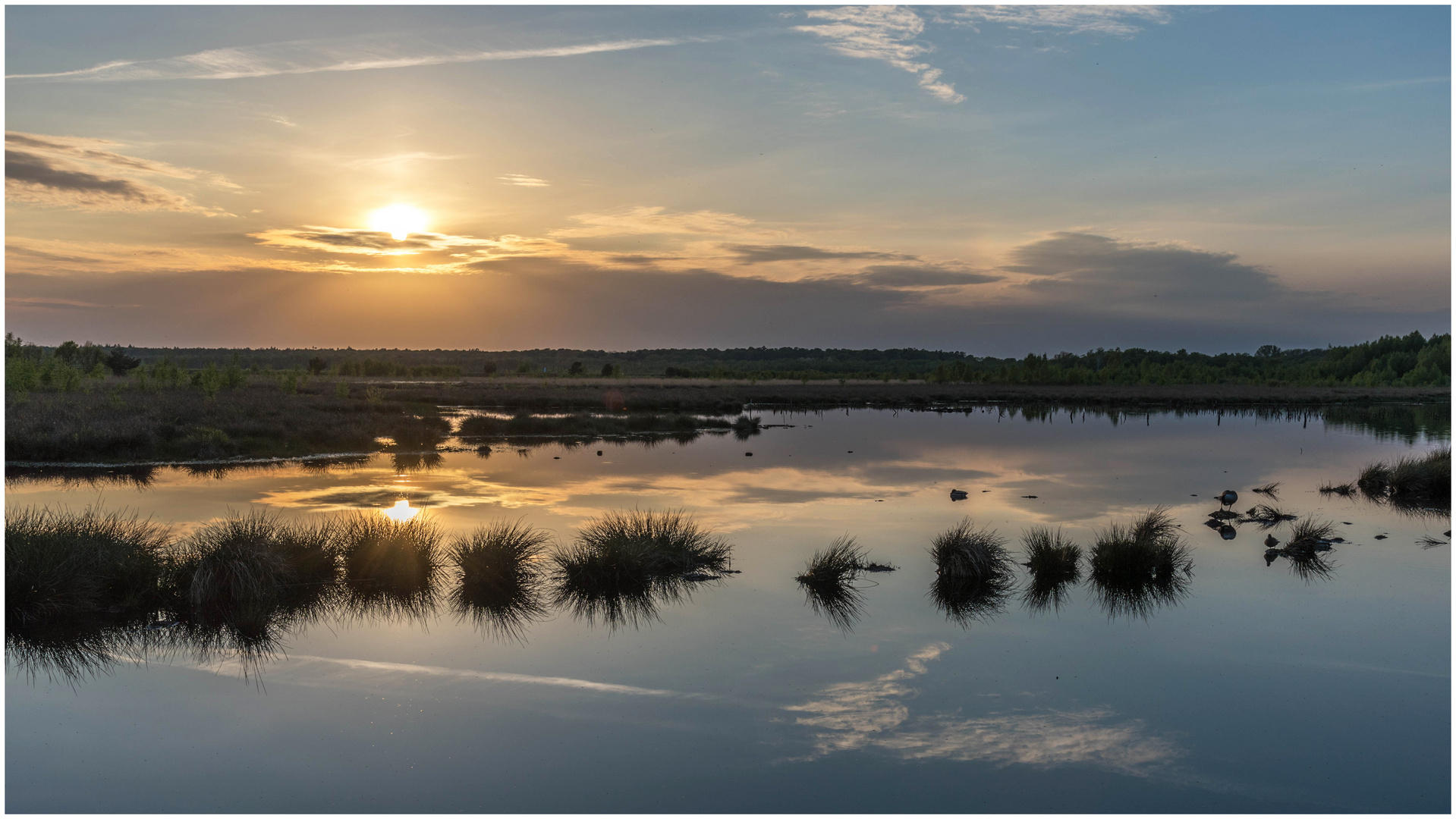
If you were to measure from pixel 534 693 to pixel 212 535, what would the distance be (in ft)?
24.1

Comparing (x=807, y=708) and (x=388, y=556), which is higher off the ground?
(x=388, y=556)

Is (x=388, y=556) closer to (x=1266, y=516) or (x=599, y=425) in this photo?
(x=1266, y=516)

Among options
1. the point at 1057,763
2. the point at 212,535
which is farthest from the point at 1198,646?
the point at 212,535

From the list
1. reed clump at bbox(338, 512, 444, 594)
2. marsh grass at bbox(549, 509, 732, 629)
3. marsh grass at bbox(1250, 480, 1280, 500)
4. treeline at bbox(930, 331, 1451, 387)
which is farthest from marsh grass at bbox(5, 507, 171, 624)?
treeline at bbox(930, 331, 1451, 387)

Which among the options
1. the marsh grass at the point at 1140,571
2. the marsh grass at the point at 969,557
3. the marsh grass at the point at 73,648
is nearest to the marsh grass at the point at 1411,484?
the marsh grass at the point at 1140,571

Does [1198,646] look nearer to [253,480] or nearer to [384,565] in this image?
[384,565]

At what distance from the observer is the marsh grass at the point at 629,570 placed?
1399 cm

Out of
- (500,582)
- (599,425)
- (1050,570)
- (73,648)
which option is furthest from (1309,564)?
(599,425)

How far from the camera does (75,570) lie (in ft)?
42.2

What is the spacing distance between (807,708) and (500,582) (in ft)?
21.7

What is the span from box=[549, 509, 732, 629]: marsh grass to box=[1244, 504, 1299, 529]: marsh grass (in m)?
13.2

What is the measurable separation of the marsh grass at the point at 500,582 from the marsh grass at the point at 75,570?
167 inches

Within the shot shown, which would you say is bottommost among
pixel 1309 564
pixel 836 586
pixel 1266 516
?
pixel 836 586

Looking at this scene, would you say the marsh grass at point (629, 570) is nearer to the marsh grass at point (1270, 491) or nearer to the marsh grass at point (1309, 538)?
the marsh grass at point (1309, 538)
